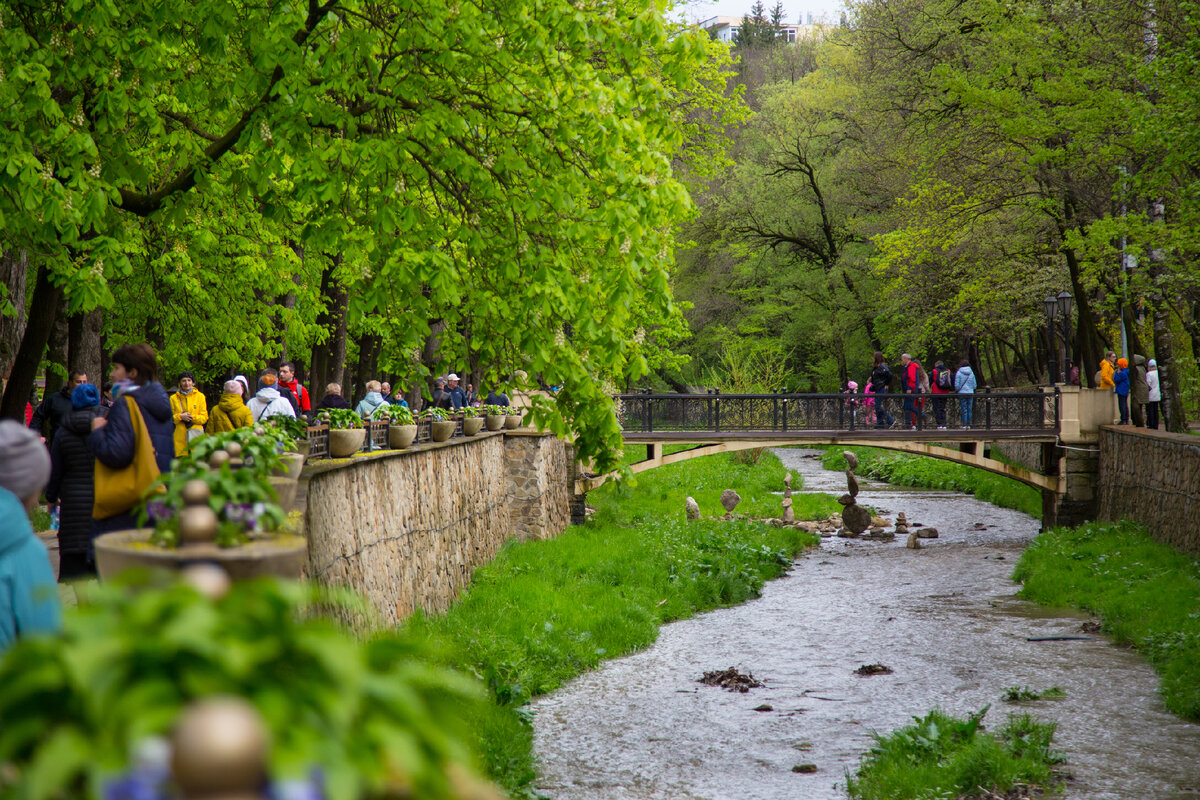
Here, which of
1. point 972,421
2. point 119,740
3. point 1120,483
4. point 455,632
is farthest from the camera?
point 972,421

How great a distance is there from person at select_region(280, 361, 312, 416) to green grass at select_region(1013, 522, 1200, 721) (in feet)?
33.9

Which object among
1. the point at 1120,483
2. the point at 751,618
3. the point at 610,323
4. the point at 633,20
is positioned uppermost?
the point at 633,20

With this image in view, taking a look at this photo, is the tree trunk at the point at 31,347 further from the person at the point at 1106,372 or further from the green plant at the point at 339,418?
the person at the point at 1106,372

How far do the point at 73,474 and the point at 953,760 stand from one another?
742cm

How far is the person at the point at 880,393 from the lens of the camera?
25734 millimetres

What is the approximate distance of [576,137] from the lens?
8.84m

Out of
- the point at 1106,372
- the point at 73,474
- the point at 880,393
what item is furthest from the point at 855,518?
the point at 73,474

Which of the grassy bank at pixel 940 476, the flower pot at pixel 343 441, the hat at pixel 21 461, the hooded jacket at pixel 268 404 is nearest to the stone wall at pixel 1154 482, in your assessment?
the grassy bank at pixel 940 476

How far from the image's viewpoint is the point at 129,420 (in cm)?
582

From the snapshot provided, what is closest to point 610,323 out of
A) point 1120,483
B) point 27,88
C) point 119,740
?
point 27,88

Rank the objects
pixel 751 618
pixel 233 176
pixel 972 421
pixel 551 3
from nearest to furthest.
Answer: pixel 551 3 < pixel 233 176 < pixel 751 618 < pixel 972 421

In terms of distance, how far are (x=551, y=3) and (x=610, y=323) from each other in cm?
255

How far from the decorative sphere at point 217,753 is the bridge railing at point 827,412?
23.8 meters

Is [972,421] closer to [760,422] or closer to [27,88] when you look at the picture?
[760,422]
